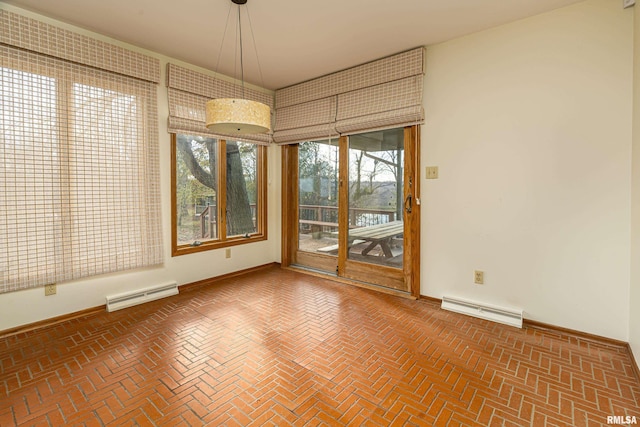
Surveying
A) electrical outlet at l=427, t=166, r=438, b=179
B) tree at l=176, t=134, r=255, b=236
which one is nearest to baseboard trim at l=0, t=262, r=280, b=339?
tree at l=176, t=134, r=255, b=236

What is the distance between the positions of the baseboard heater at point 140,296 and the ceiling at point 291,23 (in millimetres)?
2665

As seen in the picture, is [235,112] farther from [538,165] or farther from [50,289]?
[538,165]

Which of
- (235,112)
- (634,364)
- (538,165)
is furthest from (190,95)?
(634,364)

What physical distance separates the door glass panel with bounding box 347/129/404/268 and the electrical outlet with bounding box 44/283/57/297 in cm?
319

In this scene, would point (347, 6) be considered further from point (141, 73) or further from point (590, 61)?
point (141, 73)

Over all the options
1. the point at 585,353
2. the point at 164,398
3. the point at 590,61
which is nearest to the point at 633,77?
the point at 590,61

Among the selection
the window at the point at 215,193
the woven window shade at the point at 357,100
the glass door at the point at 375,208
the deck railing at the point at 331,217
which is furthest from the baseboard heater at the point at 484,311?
the window at the point at 215,193

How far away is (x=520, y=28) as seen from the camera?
2.72 metres

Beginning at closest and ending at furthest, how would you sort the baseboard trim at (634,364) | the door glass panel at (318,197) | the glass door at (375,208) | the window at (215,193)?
1. the baseboard trim at (634,364)
2. the glass door at (375,208)
3. the window at (215,193)
4. the door glass panel at (318,197)

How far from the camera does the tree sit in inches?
150

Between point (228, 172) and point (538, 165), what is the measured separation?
3.64m

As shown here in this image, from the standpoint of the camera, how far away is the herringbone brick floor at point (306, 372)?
5.46 ft

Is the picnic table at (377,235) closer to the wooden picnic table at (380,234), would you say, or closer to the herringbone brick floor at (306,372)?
the wooden picnic table at (380,234)

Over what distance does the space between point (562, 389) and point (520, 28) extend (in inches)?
116
